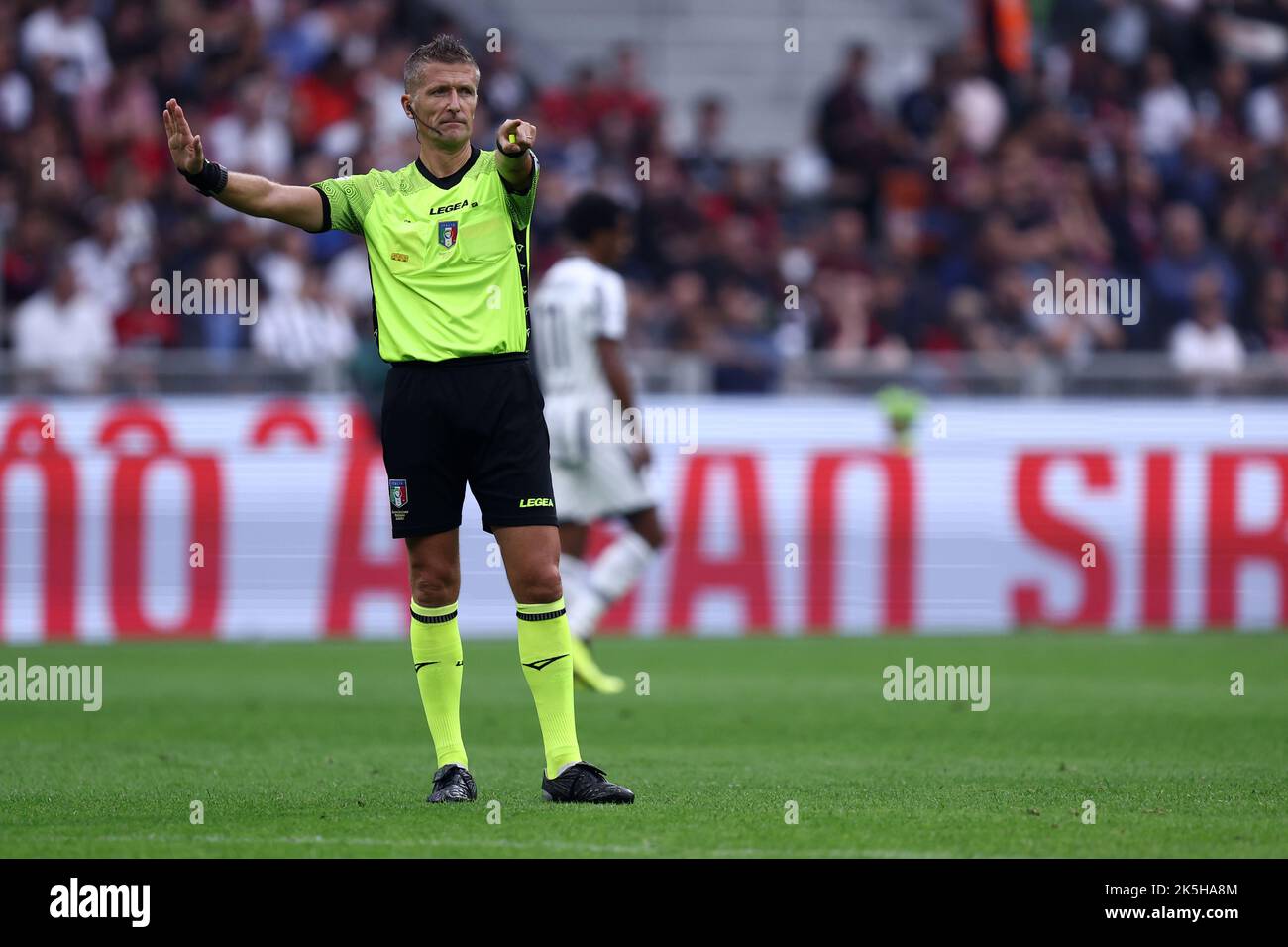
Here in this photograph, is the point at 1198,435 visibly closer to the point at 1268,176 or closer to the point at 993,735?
the point at 1268,176

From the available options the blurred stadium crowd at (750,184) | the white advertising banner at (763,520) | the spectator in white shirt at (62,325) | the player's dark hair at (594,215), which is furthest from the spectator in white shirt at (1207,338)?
the spectator in white shirt at (62,325)

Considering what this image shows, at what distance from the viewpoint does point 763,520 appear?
1538 cm

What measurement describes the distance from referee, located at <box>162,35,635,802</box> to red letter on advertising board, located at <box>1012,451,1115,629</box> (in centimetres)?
874

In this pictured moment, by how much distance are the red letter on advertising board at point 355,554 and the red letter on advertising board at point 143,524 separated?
0.82 metres

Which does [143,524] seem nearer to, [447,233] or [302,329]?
[302,329]

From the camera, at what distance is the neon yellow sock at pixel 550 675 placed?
721 centimetres

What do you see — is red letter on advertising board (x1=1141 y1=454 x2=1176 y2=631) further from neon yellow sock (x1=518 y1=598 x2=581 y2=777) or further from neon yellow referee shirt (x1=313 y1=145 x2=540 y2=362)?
neon yellow referee shirt (x1=313 y1=145 x2=540 y2=362)

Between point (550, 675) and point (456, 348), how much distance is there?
1.16 metres

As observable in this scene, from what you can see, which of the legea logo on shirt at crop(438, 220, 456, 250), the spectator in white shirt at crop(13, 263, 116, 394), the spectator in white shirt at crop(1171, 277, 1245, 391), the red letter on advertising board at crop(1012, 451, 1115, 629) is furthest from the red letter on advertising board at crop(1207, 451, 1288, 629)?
the legea logo on shirt at crop(438, 220, 456, 250)

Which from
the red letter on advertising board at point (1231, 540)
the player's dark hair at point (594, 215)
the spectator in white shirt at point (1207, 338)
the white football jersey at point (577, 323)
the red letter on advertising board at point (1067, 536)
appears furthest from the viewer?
the spectator in white shirt at point (1207, 338)

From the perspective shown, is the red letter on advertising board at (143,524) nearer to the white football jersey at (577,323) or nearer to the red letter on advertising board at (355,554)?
the red letter on advertising board at (355,554)

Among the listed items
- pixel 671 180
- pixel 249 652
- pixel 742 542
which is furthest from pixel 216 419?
pixel 671 180

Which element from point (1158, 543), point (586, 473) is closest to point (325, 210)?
point (586, 473)
